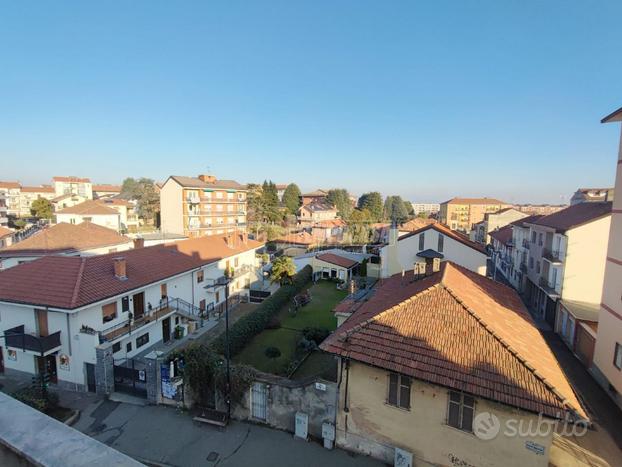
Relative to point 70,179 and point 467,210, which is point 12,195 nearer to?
point 70,179

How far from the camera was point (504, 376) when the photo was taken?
8844mm

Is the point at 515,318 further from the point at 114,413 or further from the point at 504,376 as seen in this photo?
the point at 114,413

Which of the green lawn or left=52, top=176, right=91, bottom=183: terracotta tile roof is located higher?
left=52, top=176, right=91, bottom=183: terracotta tile roof

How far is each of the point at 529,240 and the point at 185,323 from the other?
101 ft

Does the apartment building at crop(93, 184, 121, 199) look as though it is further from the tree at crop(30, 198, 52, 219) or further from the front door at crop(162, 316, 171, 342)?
the front door at crop(162, 316, 171, 342)

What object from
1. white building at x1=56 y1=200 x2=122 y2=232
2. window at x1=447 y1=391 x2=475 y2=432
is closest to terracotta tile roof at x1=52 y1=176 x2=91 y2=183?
white building at x1=56 y1=200 x2=122 y2=232

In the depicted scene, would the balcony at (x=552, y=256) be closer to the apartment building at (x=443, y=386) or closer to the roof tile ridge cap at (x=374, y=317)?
the apartment building at (x=443, y=386)

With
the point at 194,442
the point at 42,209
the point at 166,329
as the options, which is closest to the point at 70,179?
the point at 42,209

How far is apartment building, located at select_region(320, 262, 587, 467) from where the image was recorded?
28.3ft

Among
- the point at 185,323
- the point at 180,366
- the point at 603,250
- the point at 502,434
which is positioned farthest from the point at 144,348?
the point at 603,250

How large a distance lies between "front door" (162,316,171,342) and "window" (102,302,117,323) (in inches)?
149

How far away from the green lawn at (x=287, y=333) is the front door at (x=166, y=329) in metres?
5.30

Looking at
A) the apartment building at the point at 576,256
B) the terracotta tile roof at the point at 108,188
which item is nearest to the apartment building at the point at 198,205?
the apartment building at the point at 576,256

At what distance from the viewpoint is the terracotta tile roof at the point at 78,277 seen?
1546cm
